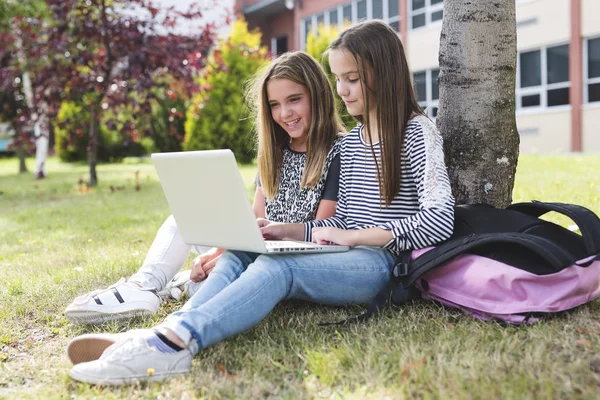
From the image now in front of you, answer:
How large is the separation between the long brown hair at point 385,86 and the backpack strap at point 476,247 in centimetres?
31

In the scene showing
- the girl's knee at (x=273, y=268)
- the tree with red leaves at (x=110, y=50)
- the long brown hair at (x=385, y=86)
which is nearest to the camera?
the girl's knee at (x=273, y=268)

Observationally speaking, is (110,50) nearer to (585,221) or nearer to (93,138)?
(93,138)

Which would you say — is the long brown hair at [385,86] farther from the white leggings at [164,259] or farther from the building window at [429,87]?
the building window at [429,87]

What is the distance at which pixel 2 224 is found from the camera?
5648mm

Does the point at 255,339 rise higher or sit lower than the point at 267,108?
lower

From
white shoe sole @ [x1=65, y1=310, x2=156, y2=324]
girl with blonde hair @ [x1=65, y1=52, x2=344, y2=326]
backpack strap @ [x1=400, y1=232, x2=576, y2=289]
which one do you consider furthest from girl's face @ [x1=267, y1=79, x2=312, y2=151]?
white shoe sole @ [x1=65, y1=310, x2=156, y2=324]

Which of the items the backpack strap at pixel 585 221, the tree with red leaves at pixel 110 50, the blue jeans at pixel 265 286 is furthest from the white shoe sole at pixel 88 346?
the tree with red leaves at pixel 110 50

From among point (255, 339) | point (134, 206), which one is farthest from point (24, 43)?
point (255, 339)

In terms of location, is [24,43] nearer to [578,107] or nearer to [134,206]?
[134,206]

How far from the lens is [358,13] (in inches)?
659

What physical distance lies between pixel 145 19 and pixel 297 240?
252 inches

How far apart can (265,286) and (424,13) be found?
46.6ft

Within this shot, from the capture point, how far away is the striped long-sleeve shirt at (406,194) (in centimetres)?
223

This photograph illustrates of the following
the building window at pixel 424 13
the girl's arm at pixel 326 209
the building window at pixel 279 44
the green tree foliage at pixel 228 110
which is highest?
the building window at pixel 279 44
